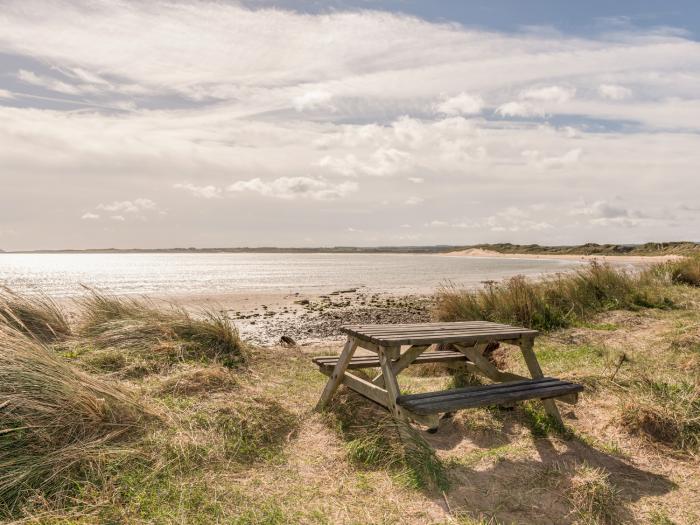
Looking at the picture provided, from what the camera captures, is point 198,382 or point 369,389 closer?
point 369,389

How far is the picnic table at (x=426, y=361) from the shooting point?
13.8 feet

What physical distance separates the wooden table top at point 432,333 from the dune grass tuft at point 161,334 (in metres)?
3.01

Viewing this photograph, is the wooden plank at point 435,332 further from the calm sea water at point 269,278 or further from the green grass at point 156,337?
the calm sea water at point 269,278

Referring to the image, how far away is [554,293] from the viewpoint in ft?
37.5

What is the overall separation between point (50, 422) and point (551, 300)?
10.0 m

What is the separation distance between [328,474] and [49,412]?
232 centimetres

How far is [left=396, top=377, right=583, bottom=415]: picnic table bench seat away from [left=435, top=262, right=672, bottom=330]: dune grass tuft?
5083 millimetres

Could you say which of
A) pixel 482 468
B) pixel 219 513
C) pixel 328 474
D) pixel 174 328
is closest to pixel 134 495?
pixel 219 513

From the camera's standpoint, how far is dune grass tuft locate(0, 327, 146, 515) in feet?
11.7

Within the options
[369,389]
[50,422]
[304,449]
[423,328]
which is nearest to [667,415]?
[423,328]

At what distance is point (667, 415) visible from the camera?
4.87 metres

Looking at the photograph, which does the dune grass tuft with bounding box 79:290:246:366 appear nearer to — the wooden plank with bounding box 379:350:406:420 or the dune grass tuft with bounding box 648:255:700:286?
the wooden plank with bounding box 379:350:406:420

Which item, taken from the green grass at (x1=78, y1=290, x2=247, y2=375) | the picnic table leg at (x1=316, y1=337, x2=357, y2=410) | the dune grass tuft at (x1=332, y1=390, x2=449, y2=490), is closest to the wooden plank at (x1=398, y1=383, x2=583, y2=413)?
the dune grass tuft at (x1=332, y1=390, x2=449, y2=490)

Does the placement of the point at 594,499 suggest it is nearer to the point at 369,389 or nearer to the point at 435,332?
the point at 435,332
